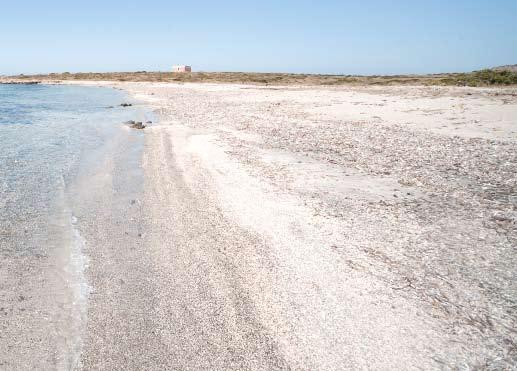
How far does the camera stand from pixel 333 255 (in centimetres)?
612

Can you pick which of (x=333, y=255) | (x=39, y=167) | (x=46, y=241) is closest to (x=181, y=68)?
(x=39, y=167)

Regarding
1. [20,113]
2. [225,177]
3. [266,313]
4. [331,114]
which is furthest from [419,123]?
[20,113]

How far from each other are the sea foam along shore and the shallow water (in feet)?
2.17

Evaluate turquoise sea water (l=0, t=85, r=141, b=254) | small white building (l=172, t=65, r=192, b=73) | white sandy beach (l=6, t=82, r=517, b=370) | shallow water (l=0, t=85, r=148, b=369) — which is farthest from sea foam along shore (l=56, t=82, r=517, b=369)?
small white building (l=172, t=65, r=192, b=73)

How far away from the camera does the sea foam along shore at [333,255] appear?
4184mm

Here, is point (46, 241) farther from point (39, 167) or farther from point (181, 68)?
point (181, 68)

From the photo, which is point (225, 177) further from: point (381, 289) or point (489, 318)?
point (489, 318)

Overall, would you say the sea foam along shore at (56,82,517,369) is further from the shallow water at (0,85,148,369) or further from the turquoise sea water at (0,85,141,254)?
the turquoise sea water at (0,85,141,254)

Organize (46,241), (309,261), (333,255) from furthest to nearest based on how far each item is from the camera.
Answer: (46,241) < (333,255) < (309,261)

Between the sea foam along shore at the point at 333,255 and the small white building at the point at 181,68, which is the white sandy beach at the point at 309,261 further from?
the small white building at the point at 181,68

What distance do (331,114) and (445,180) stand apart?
43.7 feet

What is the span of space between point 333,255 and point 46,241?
513 centimetres

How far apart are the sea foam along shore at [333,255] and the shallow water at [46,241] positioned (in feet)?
2.17

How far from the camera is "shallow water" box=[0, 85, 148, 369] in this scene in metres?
4.37
